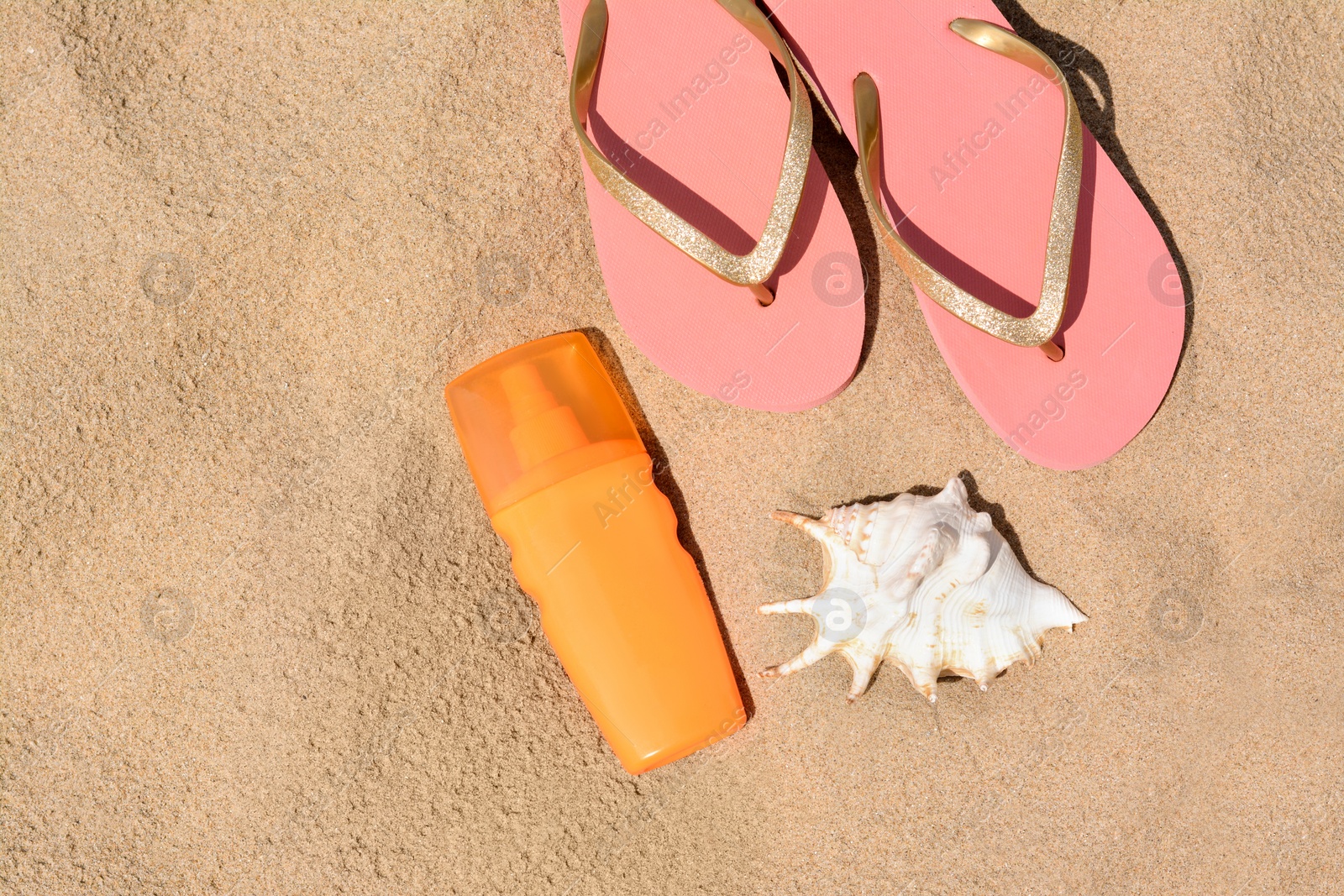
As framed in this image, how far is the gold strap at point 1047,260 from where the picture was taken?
1147 mm

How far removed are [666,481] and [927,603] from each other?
438 mm

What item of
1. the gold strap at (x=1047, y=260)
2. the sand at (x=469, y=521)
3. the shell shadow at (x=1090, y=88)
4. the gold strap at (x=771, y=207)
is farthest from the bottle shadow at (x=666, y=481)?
the shell shadow at (x=1090, y=88)

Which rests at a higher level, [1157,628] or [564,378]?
[564,378]

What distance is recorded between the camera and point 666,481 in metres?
1.31

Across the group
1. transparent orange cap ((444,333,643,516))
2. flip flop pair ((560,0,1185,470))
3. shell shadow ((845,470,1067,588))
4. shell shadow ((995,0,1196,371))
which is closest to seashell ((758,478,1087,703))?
shell shadow ((845,470,1067,588))

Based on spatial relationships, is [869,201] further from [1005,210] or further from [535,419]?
[535,419]

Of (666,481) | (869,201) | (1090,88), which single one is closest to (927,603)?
(666,481)

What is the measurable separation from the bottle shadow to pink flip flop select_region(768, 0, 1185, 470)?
18.3 inches

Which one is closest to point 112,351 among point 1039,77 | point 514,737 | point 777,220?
point 514,737

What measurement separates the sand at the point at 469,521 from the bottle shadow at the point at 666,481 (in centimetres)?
1

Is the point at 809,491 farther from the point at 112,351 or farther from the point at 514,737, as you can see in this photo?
the point at 112,351

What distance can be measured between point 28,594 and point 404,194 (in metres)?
0.84

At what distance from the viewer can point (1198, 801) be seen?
1.24 m

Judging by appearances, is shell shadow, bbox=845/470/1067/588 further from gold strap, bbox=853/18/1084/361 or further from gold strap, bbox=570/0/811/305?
gold strap, bbox=570/0/811/305
